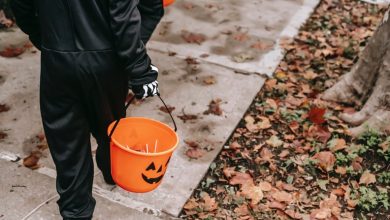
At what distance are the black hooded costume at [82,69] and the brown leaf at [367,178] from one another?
6.54ft

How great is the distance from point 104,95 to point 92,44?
301 mm

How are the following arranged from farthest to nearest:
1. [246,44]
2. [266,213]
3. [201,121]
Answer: [246,44], [201,121], [266,213]

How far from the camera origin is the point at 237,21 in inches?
251

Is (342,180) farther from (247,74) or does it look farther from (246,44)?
(246,44)

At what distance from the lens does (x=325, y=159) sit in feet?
13.1

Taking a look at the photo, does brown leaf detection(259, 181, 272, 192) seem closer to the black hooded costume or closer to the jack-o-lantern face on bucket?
the jack-o-lantern face on bucket

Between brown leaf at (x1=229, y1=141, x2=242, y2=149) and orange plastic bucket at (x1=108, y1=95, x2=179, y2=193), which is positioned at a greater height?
orange plastic bucket at (x1=108, y1=95, x2=179, y2=193)

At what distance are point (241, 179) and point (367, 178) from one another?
0.96 metres

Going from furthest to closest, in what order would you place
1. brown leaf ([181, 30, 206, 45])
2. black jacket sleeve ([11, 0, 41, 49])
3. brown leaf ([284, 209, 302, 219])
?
brown leaf ([181, 30, 206, 45]) → brown leaf ([284, 209, 302, 219]) → black jacket sleeve ([11, 0, 41, 49])

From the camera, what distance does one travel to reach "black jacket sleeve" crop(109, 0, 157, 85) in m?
2.33

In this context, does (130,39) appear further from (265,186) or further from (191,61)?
(191,61)

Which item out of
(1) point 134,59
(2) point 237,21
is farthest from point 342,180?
(2) point 237,21

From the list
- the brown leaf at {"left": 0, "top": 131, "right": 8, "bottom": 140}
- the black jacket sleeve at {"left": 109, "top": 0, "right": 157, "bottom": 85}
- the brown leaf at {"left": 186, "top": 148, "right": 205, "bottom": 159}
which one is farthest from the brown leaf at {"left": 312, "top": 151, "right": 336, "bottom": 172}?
the brown leaf at {"left": 0, "top": 131, "right": 8, "bottom": 140}

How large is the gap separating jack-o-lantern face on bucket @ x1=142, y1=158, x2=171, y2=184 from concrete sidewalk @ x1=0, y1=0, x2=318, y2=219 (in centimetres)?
→ 56
